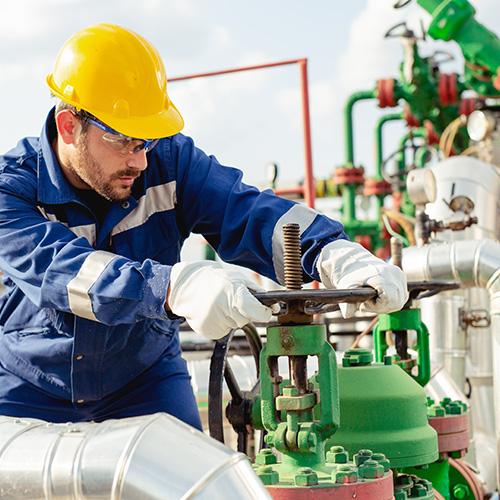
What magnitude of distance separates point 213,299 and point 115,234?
68 centimetres

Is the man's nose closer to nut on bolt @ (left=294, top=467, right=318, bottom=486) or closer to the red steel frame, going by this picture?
nut on bolt @ (left=294, top=467, right=318, bottom=486)

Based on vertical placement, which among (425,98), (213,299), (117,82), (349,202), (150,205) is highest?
(425,98)

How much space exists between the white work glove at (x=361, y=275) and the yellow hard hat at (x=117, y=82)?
0.49m

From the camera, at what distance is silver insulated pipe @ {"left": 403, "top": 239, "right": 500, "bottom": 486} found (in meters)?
3.36

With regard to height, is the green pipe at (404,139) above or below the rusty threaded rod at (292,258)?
above

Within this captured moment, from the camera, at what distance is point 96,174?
2.47 m

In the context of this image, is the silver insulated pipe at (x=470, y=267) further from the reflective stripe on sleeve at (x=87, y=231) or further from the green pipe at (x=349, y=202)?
the green pipe at (x=349, y=202)

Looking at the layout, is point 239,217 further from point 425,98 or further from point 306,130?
point 425,98

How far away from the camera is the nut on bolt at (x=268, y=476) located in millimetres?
1953

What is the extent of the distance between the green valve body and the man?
0.22m

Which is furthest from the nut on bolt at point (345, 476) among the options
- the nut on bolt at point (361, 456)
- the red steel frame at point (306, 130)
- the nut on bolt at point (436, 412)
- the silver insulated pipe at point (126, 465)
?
the red steel frame at point (306, 130)

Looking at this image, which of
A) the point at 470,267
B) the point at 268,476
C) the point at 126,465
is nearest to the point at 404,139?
the point at 470,267

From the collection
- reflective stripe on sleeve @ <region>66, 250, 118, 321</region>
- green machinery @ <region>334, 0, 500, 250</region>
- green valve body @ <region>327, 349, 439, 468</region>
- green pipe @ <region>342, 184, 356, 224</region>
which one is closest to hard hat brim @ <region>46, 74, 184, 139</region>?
reflective stripe on sleeve @ <region>66, 250, 118, 321</region>

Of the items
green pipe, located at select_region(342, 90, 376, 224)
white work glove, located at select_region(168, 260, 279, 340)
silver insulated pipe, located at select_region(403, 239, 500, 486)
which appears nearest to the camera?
white work glove, located at select_region(168, 260, 279, 340)
